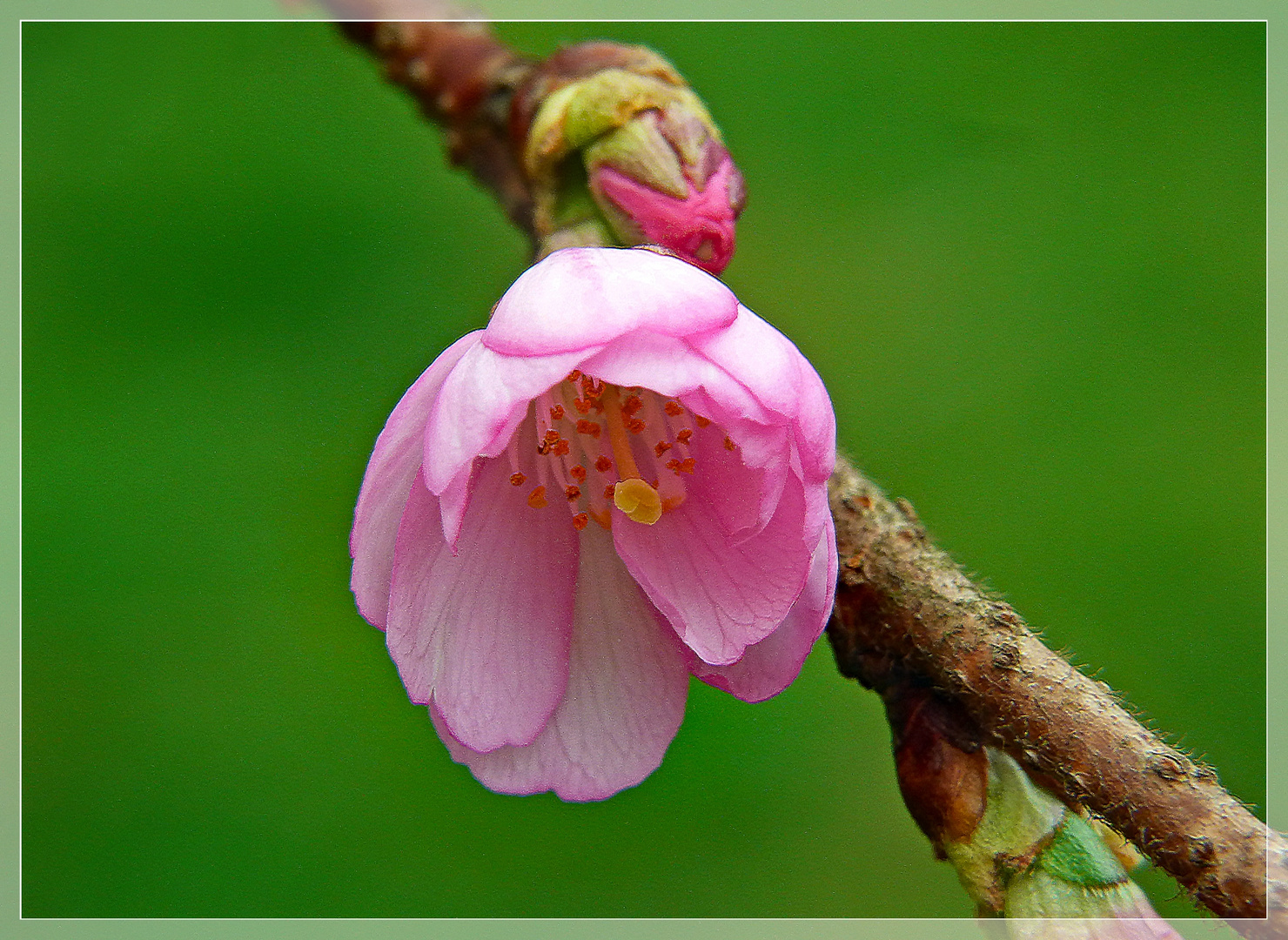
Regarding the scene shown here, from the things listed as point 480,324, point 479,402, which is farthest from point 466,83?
point 479,402

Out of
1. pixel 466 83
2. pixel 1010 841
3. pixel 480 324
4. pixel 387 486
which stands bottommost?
pixel 1010 841

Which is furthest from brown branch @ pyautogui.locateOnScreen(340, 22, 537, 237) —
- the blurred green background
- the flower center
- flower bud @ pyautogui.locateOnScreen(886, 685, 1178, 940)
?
flower bud @ pyautogui.locateOnScreen(886, 685, 1178, 940)

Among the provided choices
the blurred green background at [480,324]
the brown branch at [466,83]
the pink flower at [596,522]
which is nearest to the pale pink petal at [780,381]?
the pink flower at [596,522]

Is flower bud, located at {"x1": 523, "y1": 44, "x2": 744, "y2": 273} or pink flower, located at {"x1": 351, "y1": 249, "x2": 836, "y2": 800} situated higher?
flower bud, located at {"x1": 523, "y1": 44, "x2": 744, "y2": 273}

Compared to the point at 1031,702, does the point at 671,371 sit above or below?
above

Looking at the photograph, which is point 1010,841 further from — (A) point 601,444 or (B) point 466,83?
(B) point 466,83

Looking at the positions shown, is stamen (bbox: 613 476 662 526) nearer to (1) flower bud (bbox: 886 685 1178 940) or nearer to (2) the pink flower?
(2) the pink flower

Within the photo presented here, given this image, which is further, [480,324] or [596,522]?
[480,324]
